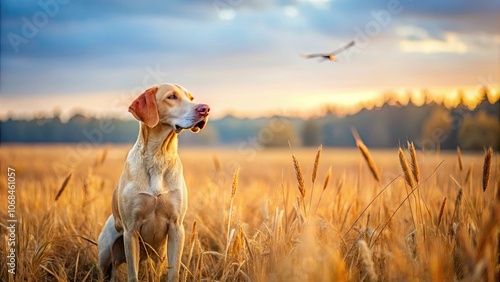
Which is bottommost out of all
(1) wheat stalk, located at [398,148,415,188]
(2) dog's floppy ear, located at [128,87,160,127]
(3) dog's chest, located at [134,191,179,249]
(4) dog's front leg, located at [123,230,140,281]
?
(4) dog's front leg, located at [123,230,140,281]

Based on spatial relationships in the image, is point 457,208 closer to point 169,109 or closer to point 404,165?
point 404,165

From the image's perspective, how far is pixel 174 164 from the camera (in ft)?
15.7

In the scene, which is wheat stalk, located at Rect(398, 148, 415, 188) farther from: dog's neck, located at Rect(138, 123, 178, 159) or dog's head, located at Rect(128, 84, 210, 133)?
dog's neck, located at Rect(138, 123, 178, 159)

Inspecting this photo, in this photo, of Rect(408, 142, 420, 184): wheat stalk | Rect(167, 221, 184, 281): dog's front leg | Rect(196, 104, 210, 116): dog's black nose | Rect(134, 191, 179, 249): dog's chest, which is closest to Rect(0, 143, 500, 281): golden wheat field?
Rect(408, 142, 420, 184): wheat stalk

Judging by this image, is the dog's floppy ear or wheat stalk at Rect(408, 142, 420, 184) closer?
wheat stalk at Rect(408, 142, 420, 184)

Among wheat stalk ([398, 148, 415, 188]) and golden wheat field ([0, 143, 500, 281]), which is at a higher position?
wheat stalk ([398, 148, 415, 188])

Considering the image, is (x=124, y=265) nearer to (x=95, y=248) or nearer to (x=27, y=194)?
(x=95, y=248)

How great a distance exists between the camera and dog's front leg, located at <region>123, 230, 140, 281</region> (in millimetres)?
4609

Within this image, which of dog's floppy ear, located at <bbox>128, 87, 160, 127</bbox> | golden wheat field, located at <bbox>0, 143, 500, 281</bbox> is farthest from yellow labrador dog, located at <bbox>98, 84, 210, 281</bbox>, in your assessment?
golden wheat field, located at <bbox>0, 143, 500, 281</bbox>

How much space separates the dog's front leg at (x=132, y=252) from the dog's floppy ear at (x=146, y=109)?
107 centimetres

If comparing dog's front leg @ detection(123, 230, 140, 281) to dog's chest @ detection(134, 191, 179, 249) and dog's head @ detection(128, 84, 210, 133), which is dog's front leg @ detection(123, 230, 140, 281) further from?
dog's head @ detection(128, 84, 210, 133)

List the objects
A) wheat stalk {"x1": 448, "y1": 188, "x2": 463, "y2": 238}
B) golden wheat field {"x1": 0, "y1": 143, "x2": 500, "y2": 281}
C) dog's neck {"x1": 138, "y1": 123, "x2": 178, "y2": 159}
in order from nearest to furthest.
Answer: golden wheat field {"x1": 0, "y1": 143, "x2": 500, "y2": 281} < wheat stalk {"x1": 448, "y1": 188, "x2": 463, "y2": 238} < dog's neck {"x1": 138, "y1": 123, "x2": 178, "y2": 159}

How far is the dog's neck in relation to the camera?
475cm

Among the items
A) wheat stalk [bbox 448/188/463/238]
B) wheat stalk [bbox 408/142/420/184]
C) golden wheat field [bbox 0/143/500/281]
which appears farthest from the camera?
wheat stalk [bbox 448/188/463/238]
